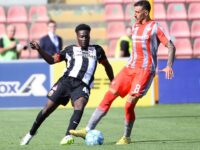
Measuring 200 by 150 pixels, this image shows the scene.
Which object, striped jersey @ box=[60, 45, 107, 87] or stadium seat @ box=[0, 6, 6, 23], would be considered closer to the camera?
striped jersey @ box=[60, 45, 107, 87]

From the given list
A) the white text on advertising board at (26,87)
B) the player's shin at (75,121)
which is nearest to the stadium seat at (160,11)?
the white text on advertising board at (26,87)

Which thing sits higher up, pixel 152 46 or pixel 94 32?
pixel 152 46

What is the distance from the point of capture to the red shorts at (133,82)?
34.3 feet

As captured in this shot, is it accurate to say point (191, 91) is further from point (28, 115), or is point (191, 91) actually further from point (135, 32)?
point (135, 32)

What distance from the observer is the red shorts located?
10.5 meters

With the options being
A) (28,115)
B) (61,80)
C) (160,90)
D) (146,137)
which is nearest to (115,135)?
(146,137)

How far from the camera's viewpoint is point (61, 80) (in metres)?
10.8

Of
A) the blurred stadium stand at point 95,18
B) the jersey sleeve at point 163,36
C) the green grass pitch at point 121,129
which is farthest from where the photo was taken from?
the blurred stadium stand at point 95,18

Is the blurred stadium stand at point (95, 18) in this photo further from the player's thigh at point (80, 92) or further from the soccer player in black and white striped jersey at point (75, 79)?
the player's thigh at point (80, 92)

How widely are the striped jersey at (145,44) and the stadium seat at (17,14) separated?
12269 mm

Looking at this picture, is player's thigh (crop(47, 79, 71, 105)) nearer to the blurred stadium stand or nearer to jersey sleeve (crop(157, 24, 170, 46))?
jersey sleeve (crop(157, 24, 170, 46))

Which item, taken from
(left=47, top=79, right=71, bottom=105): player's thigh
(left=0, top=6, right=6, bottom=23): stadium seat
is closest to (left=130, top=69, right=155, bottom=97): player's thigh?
(left=47, top=79, right=71, bottom=105): player's thigh

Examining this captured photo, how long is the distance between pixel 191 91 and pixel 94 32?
467cm

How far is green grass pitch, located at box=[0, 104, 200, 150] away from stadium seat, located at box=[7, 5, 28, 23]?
5.75 metres
